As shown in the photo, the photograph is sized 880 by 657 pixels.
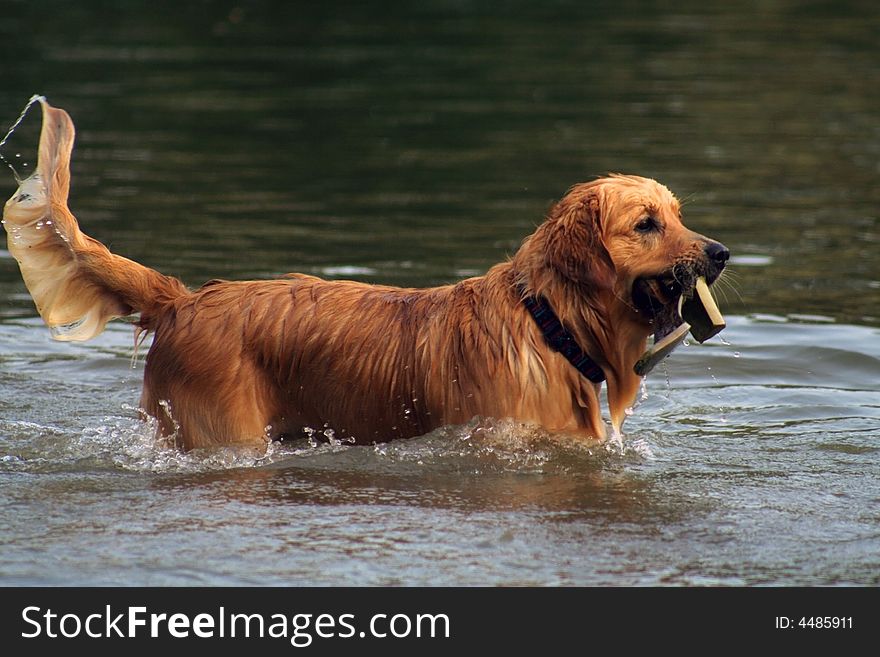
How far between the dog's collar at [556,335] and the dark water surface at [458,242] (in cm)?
41

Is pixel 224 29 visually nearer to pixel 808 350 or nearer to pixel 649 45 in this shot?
pixel 649 45

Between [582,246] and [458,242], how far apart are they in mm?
6380

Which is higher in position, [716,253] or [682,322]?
[716,253]

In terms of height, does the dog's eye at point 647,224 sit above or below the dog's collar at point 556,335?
above

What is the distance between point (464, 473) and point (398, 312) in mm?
882

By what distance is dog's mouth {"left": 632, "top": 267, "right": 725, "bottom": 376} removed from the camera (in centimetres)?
681

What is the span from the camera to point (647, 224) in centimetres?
687

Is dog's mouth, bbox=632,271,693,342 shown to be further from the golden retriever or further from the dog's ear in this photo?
the dog's ear

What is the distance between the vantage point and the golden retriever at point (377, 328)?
6938mm
